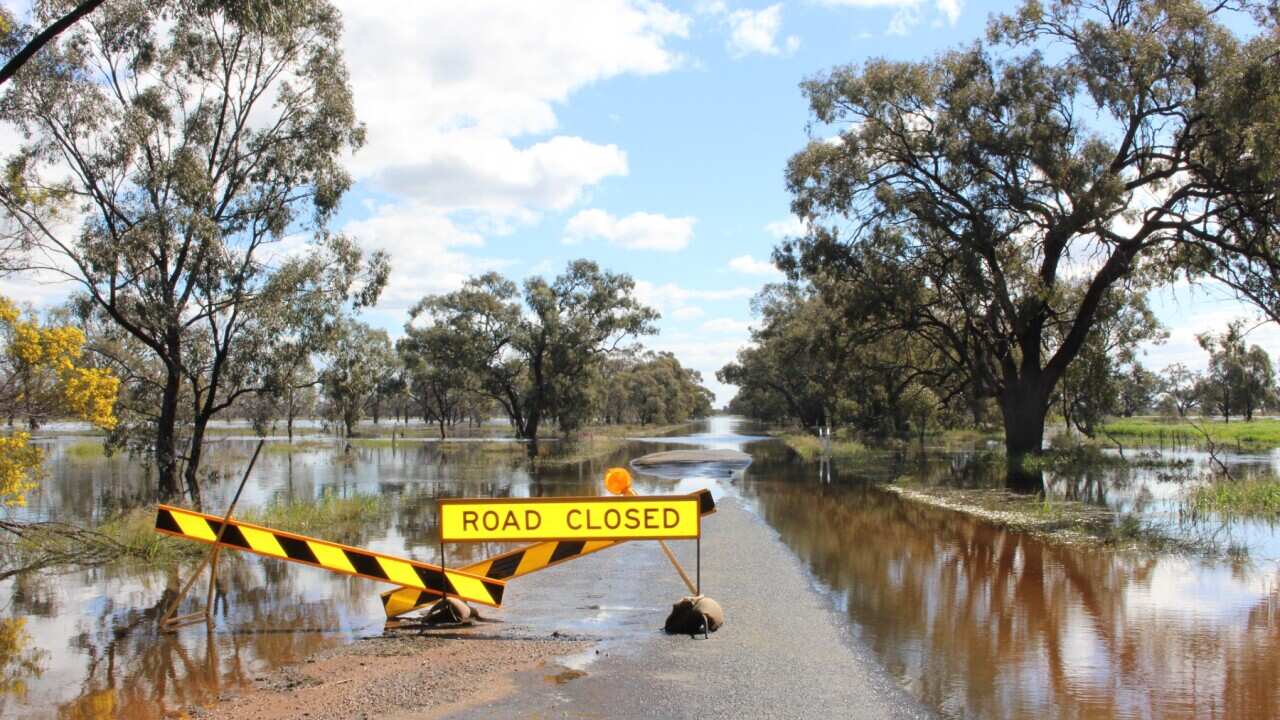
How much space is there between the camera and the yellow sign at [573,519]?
8.35 m

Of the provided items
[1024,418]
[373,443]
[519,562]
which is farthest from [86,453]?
[1024,418]

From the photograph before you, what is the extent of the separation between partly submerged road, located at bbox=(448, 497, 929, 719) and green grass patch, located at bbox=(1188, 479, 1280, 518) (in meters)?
10.6

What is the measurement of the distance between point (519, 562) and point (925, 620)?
4.28 m

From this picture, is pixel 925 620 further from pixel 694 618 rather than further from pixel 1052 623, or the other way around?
pixel 694 618

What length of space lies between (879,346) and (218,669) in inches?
1291

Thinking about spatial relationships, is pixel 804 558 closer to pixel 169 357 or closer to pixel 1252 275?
pixel 169 357

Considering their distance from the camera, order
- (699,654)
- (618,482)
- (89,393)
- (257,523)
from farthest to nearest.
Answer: (257,523), (89,393), (618,482), (699,654)

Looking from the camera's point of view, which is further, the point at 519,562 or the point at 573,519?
the point at 519,562

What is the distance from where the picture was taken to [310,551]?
330 inches

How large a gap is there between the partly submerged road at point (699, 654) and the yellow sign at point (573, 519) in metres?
0.91

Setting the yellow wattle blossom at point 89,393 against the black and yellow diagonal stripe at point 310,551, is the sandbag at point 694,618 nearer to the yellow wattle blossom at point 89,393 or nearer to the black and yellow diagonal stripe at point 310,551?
the black and yellow diagonal stripe at point 310,551

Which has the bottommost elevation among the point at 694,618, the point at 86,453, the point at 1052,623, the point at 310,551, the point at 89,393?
the point at 86,453

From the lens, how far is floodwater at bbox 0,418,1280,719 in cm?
627

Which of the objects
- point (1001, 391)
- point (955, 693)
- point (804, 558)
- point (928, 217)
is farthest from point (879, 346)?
point (955, 693)
